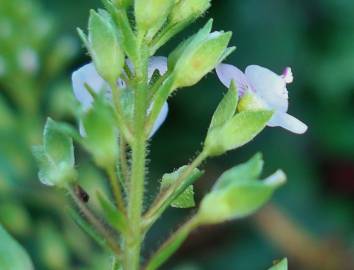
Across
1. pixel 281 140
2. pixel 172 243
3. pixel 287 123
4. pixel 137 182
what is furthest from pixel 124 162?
pixel 281 140

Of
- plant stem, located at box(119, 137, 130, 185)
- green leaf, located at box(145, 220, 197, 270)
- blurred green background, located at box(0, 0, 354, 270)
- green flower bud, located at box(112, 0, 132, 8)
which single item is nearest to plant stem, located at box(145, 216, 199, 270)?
green leaf, located at box(145, 220, 197, 270)

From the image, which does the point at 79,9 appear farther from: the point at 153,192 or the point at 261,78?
the point at 261,78

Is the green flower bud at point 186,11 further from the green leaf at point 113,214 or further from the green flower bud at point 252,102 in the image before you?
the green leaf at point 113,214

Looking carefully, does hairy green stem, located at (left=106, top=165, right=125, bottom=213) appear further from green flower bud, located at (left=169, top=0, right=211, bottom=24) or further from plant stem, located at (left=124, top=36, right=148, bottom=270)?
green flower bud, located at (left=169, top=0, right=211, bottom=24)

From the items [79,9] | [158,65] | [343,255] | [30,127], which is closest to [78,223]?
[158,65]

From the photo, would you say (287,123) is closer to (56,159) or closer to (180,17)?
(180,17)

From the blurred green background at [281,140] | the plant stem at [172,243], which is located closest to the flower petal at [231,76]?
the plant stem at [172,243]

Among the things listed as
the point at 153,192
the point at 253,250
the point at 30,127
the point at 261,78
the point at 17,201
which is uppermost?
the point at 261,78
